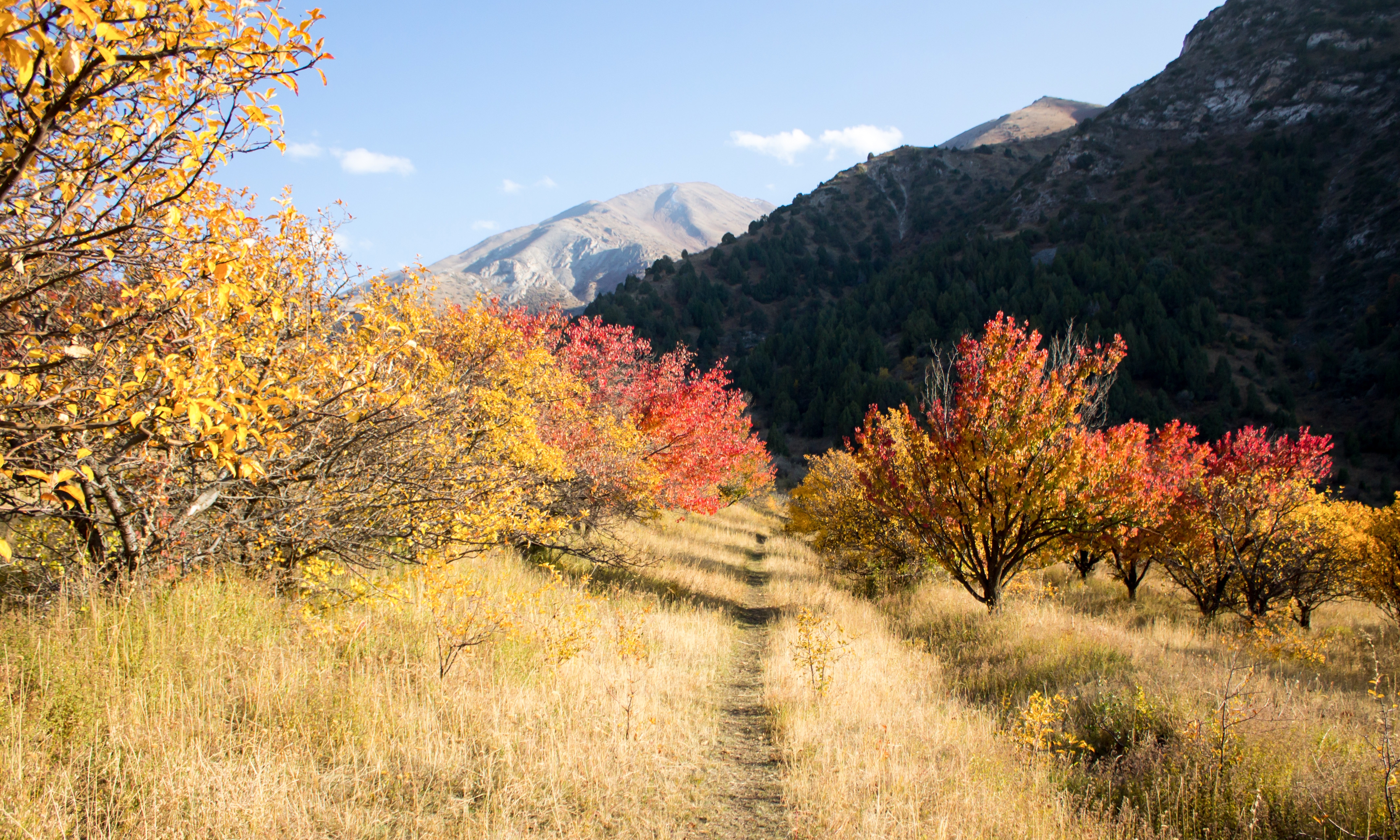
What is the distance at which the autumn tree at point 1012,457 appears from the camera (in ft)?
31.3

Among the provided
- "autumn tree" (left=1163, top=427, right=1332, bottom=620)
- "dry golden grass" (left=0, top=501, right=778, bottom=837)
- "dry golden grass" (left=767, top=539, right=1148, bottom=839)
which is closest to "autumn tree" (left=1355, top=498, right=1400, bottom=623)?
"autumn tree" (left=1163, top=427, right=1332, bottom=620)

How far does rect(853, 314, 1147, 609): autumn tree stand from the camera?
9555mm

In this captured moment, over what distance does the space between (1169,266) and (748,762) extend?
87956 mm

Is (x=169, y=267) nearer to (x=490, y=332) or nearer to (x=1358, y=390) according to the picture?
(x=490, y=332)

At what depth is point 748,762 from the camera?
5539 mm

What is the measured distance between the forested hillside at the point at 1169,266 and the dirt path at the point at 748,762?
1920 inches

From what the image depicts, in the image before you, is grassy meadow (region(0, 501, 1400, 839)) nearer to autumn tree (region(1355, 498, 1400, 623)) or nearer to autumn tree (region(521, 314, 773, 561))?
autumn tree (region(521, 314, 773, 561))

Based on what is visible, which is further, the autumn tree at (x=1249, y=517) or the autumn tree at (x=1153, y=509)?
the autumn tree at (x=1249, y=517)

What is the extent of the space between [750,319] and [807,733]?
85.7 metres

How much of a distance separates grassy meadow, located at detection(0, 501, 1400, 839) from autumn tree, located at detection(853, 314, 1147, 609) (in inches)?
93.7

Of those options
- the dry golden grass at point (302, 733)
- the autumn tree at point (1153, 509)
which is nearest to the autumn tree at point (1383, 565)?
the autumn tree at point (1153, 509)

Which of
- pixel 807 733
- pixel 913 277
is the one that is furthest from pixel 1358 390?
pixel 807 733

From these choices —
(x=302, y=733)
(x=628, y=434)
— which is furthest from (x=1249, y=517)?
(x=302, y=733)

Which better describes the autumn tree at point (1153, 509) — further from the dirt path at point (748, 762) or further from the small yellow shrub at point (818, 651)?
the dirt path at point (748, 762)
